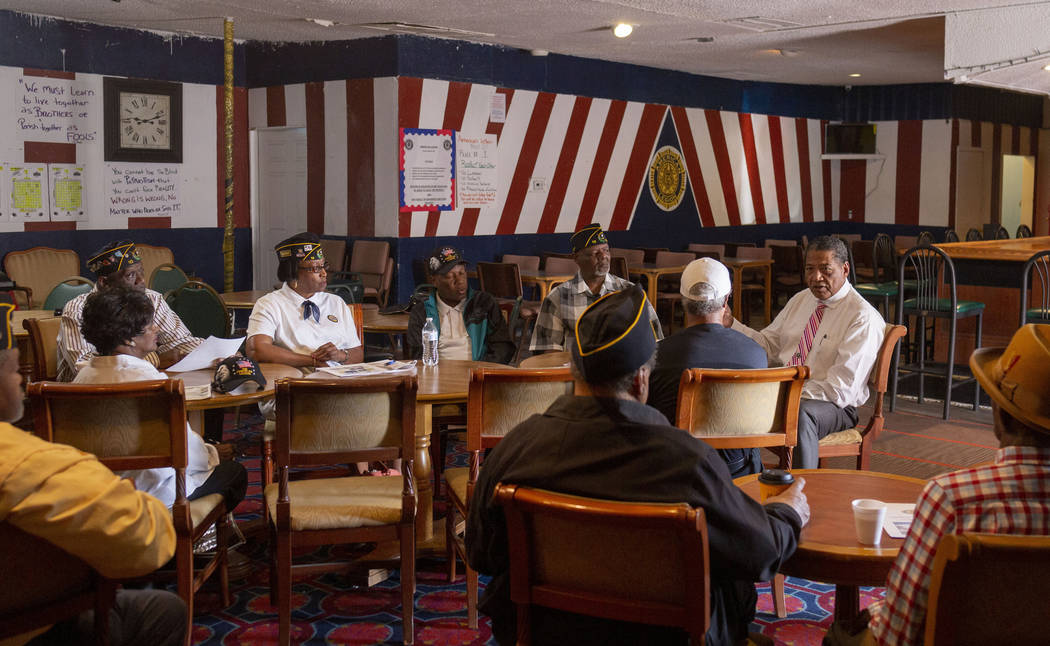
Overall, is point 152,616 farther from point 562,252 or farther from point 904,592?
point 562,252

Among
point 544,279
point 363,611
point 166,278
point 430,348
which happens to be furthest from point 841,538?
point 544,279

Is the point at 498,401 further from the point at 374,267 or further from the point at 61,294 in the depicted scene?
the point at 374,267

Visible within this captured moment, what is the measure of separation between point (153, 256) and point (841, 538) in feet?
27.2

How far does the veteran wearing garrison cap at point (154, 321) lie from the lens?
15.6ft

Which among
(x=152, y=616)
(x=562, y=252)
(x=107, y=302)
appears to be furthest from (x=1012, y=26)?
(x=152, y=616)

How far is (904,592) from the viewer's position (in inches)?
76.6

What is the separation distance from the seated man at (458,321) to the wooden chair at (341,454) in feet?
6.17

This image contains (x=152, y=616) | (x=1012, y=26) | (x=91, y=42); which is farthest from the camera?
(x=91, y=42)

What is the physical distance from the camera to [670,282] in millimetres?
11641

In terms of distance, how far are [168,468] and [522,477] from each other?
5.80ft

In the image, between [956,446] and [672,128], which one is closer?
[956,446]

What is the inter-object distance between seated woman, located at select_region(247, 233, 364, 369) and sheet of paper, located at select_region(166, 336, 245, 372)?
325 mm

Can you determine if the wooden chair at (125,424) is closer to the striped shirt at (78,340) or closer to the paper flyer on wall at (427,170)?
the striped shirt at (78,340)

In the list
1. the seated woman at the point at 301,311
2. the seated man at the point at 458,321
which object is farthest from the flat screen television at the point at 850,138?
the seated woman at the point at 301,311
